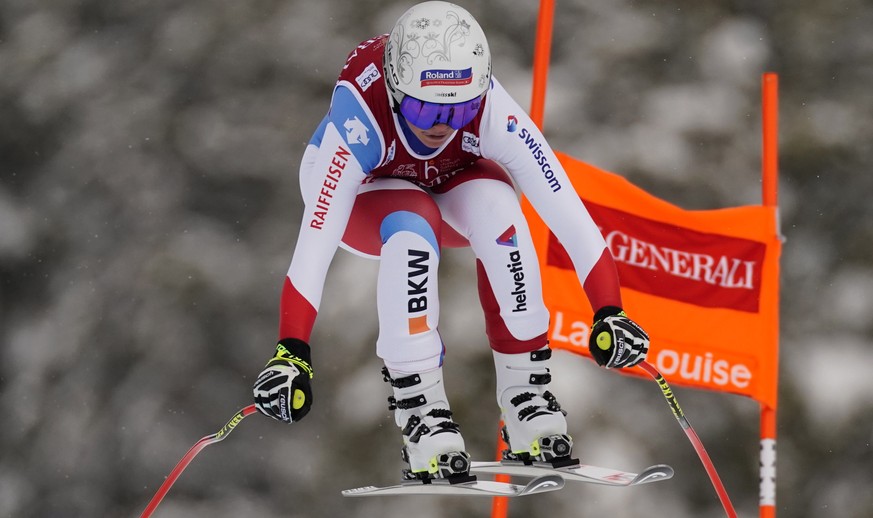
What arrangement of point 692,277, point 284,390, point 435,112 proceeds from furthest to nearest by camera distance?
point 692,277
point 435,112
point 284,390

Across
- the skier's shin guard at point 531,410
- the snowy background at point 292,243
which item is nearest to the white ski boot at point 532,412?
the skier's shin guard at point 531,410

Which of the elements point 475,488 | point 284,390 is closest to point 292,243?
point 475,488

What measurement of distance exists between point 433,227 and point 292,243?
4220mm

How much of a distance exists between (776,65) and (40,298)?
5.06 metres

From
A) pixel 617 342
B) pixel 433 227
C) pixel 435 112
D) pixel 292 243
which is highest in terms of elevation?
pixel 292 243

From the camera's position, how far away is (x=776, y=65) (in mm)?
8758

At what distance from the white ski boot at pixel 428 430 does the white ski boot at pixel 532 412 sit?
0.83 ft

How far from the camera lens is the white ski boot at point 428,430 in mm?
4312

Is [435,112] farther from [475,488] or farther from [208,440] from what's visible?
[208,440]

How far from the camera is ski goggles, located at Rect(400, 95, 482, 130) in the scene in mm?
4082

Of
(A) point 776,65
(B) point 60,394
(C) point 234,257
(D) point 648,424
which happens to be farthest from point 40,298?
(A) point 776,65

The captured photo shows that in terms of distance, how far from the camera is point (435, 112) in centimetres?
409

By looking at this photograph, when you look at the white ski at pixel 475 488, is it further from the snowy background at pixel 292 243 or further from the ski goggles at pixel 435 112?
the snowy background at pixel 292 243

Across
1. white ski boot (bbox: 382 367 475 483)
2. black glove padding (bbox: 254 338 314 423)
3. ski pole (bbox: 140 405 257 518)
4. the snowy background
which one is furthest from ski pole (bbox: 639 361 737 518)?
the snowy background
